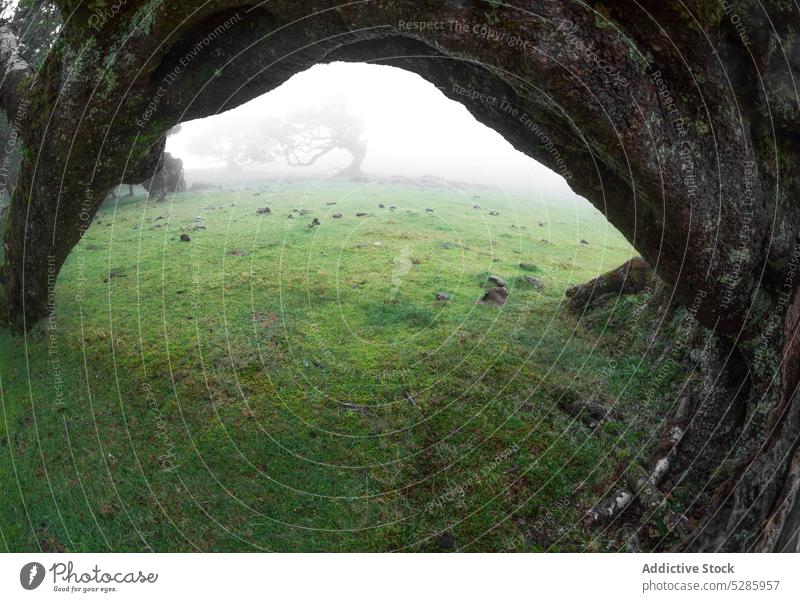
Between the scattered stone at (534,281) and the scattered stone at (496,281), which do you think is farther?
the scattered stone at (534,281)

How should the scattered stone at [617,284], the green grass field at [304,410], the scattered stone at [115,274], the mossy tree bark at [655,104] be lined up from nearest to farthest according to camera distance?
1. the mossy tree bark at [655,104]
2. the green grass field at [304,410]
3. the scattered stone at [617,284]
4. the scattered stone at [115,274]

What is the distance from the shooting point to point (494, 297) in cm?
1351

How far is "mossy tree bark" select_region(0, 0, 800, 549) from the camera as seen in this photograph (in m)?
6.16

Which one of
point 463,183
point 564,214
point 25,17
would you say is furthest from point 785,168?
point 463,183

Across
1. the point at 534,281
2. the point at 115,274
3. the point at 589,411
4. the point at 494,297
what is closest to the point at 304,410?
the point at 589,411

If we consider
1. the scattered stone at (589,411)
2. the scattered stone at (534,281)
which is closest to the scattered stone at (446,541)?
the scattered stone at (589,411)

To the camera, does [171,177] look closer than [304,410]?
No

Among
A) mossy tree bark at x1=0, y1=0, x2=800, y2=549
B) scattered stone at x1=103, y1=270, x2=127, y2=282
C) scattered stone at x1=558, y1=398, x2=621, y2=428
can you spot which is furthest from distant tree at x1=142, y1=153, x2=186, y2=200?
scattered stone at x1=558, y1=398, x2=621, y2=428

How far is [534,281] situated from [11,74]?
13075 millimetres

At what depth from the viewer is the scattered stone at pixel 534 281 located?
14719 millimetres

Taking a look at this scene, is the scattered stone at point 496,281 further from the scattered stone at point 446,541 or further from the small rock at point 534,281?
the scattered stone at point 446,541
